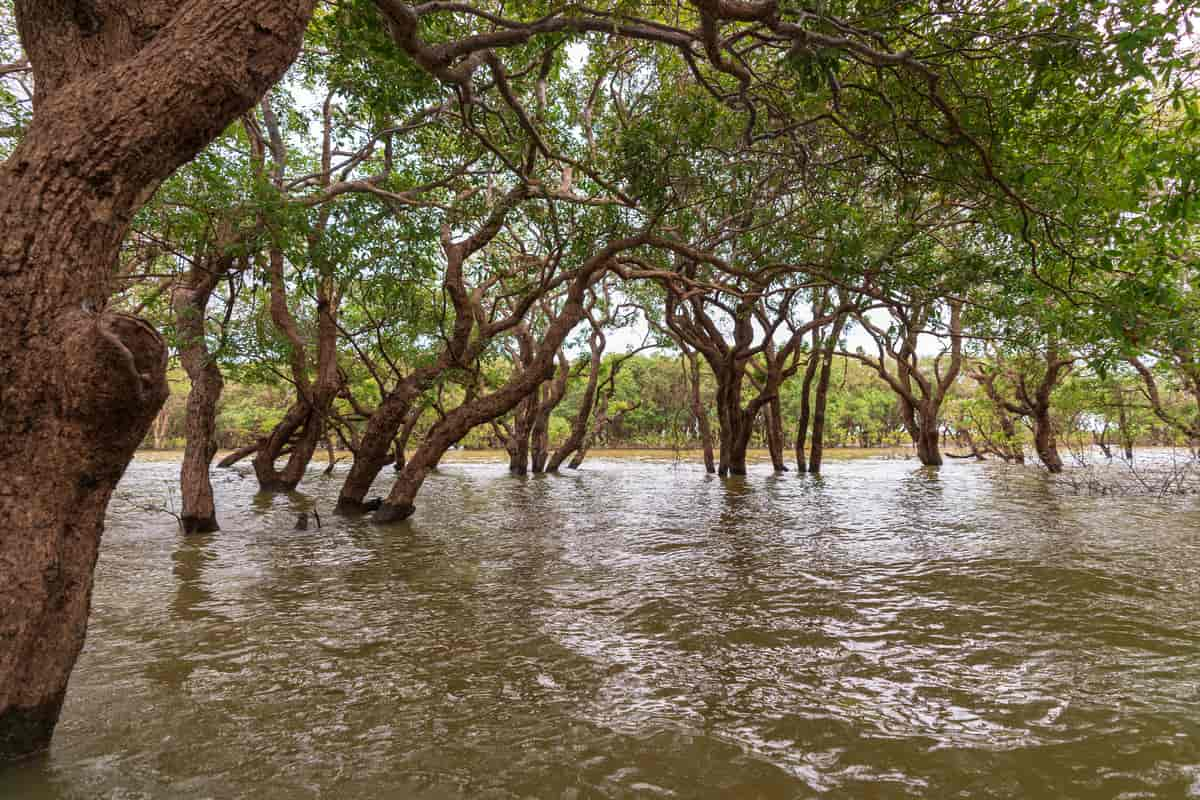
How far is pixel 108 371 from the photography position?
228 cm

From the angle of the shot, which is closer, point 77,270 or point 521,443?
point 77,270

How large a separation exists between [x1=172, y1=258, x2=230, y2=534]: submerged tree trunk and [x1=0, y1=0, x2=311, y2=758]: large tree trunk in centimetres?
672

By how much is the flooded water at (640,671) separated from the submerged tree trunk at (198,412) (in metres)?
0.78

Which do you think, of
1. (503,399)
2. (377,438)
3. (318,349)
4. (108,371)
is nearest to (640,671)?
(108,371)

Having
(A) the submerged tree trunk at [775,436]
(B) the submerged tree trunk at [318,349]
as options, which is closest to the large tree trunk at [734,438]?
(A) the submerged tree trunk at [775,436]

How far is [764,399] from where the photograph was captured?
61.2 ft

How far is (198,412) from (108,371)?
24.2 feet

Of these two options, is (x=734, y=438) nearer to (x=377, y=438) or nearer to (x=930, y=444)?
(x=930, y=444)

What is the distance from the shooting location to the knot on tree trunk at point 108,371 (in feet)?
7.38

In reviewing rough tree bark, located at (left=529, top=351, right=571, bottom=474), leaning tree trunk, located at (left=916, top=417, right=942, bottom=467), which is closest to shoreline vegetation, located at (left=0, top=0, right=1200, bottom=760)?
leaning tree trunk, located at (left=916, top=417, right=942, bottom=467)

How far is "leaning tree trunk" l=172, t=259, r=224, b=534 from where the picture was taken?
8.54 m

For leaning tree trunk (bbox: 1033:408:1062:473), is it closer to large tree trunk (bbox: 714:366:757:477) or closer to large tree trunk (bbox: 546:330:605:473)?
large tree trunk (bbox: 714:366:757:477)

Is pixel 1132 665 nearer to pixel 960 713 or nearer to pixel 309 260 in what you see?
pixel 960 713

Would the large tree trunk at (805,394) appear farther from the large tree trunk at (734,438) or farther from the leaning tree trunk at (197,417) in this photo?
the leaning tree trunk at (197,417)
